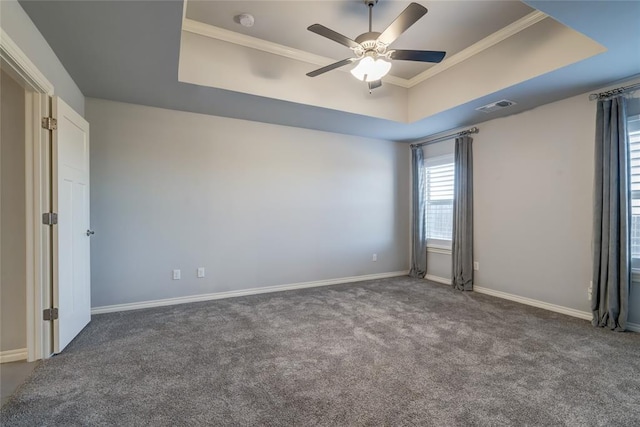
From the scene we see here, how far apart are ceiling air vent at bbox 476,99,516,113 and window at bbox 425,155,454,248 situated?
106 cm

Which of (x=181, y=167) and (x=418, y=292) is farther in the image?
(x=418, y=292)

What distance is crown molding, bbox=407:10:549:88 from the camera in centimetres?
277

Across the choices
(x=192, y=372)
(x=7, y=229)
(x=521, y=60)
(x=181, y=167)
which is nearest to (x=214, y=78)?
(x=181, y=167)

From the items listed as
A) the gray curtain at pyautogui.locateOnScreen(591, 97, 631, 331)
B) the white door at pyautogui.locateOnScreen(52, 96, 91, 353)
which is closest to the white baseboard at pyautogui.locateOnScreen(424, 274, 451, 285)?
the gray curtain at pyautogui.locateOnScreen(591, 97, 631, 331)

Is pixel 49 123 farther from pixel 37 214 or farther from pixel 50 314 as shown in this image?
pixel 50 314

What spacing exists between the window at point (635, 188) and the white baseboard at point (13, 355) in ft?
17.7

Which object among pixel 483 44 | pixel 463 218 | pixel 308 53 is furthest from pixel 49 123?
pixel 463 218

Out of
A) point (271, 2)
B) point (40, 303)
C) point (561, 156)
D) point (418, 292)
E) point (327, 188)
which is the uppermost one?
point (271, 2)

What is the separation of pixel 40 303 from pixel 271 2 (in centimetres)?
304

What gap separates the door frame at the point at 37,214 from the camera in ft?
7.15

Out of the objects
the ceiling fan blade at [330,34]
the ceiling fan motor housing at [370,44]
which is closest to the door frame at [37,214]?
the ceiling fan blade at [330,34]

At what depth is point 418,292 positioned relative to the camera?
4.17 meters

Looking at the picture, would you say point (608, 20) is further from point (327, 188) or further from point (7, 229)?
point (7, 229)

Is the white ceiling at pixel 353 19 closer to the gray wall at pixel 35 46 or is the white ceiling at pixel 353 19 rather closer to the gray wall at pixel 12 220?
the gray wall at pixel 35 46
